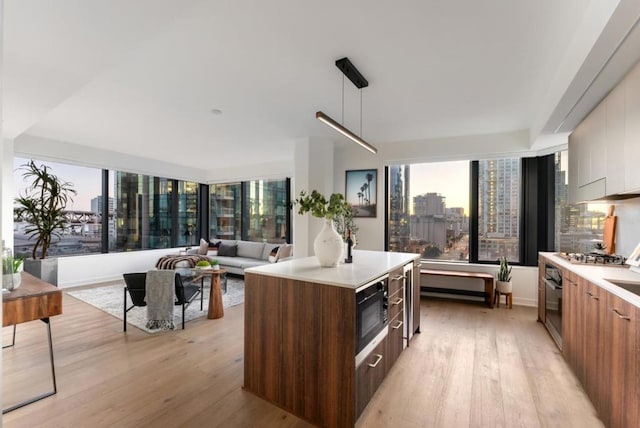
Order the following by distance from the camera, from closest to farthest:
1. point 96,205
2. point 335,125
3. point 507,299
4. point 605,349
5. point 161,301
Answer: point 605,349 < point 335,125 < point 161,301 < point 507,299 < point 96,205

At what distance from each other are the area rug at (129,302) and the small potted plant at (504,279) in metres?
3.91

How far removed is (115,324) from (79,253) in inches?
121

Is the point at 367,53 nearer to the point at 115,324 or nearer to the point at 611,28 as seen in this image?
the point at 611,28

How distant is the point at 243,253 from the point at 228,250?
1.15ft

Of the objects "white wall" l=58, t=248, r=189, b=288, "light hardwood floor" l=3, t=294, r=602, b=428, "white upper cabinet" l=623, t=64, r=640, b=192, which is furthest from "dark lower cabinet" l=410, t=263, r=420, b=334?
"white wall" l=58, t=248, r=189, b=288

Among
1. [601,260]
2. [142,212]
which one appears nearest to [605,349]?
[601,260]

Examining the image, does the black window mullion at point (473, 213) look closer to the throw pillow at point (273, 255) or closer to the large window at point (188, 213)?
the throw pillow at point (273, 255)

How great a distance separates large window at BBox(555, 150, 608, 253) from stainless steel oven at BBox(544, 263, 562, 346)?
2.23 feet

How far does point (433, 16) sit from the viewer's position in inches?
88.5

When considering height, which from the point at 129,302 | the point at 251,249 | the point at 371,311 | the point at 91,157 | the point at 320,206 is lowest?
the point at 129,302

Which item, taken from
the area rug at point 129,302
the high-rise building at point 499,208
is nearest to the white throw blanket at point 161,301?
the area rug at point 129,302

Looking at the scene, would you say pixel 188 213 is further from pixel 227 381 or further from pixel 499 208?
pixel 499 208

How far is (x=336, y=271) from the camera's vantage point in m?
2.44

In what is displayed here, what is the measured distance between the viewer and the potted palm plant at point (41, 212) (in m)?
4.82
